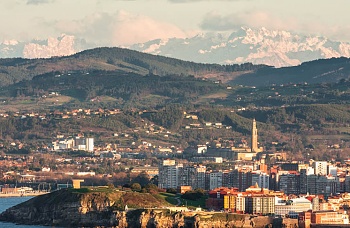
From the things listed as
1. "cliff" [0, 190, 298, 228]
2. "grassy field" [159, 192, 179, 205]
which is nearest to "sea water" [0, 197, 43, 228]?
"cliff" [0, 190, 298, 228]

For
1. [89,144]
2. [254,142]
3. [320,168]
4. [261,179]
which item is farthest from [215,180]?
[89,144]

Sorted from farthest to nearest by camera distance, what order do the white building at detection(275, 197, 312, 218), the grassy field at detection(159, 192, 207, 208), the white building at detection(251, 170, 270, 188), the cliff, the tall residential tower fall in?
the tall residential tower
the white building at detection(251, 170, 270, 188)
the grassy field at detection(159, 192, 207, 208)
the white building at detection(275, 197, 312, 218)
the cliff

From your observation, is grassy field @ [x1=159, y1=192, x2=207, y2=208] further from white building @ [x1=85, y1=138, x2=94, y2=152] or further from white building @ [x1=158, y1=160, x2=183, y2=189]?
white building @ [x1=85, y1=138, x2=94, y2=152]

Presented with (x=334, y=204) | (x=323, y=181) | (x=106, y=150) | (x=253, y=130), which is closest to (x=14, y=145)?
(x=106, y=150)

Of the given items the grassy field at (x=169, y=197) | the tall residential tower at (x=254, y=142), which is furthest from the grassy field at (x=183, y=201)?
the tall residential tower at (x=254, y=142)

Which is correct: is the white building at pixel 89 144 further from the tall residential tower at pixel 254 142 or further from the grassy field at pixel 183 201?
the grassy field at pixel 183 201

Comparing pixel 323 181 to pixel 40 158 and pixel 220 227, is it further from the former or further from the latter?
pixel 40 158

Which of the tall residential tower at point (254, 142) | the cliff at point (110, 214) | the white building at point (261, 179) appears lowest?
the cliff at point (110, 214)

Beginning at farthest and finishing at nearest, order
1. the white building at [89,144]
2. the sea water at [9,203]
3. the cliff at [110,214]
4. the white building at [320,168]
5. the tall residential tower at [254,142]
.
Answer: the white building at [89,144] → the tall residential tower at [254,142] → the white building at [320,168] → the sea water at [9,203] → the cliff at [110,214]
